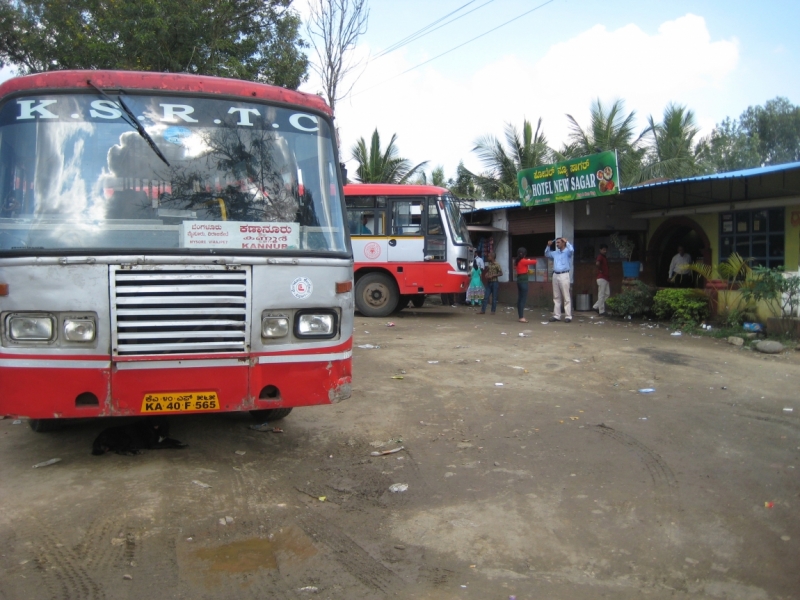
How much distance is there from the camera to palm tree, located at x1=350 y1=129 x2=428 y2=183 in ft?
78.2

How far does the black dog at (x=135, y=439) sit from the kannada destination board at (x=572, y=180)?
401 inches

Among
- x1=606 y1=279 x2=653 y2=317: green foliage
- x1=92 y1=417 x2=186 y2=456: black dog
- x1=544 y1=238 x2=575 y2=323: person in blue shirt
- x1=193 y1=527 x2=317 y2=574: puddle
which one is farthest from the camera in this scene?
x1=544 y1=238 x2=575 y2=323: person in blue shirt

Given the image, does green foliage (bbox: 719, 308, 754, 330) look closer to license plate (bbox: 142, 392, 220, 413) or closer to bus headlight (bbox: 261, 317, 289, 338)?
bus headlight (bbox: 261, 317, 289, 338)

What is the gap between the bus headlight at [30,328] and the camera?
13.3 feet

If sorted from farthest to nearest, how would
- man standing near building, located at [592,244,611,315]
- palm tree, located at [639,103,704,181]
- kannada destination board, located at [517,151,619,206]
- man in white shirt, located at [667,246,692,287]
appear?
palm tree, located at [639,103,704,181] < man standing near building, located at [592,244,611,315] < man in white shirt, located at [667,246,692,287] < kannada destination board, located at [517,151,619,206]

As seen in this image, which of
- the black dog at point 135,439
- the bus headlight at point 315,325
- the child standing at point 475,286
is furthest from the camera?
the child standing at point 475,286

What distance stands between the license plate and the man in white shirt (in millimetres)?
11864

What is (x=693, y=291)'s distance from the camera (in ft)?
41.0

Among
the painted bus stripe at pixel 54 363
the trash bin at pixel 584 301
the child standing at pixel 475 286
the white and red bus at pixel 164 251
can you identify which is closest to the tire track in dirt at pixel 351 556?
the white and red bus at pixel 164 251

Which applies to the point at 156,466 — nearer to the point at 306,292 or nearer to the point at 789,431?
the point at 306,292

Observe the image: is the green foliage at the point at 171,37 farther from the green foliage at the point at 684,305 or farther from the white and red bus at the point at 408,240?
the green foliage at the point at 684,305

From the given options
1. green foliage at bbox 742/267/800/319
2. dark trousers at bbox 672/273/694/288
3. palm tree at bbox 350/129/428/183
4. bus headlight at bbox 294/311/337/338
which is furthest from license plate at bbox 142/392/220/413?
palm tree at bbox 350/129/428/183

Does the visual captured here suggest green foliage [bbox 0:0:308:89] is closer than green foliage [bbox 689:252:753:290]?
No

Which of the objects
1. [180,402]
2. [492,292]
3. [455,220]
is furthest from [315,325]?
[492,292]
